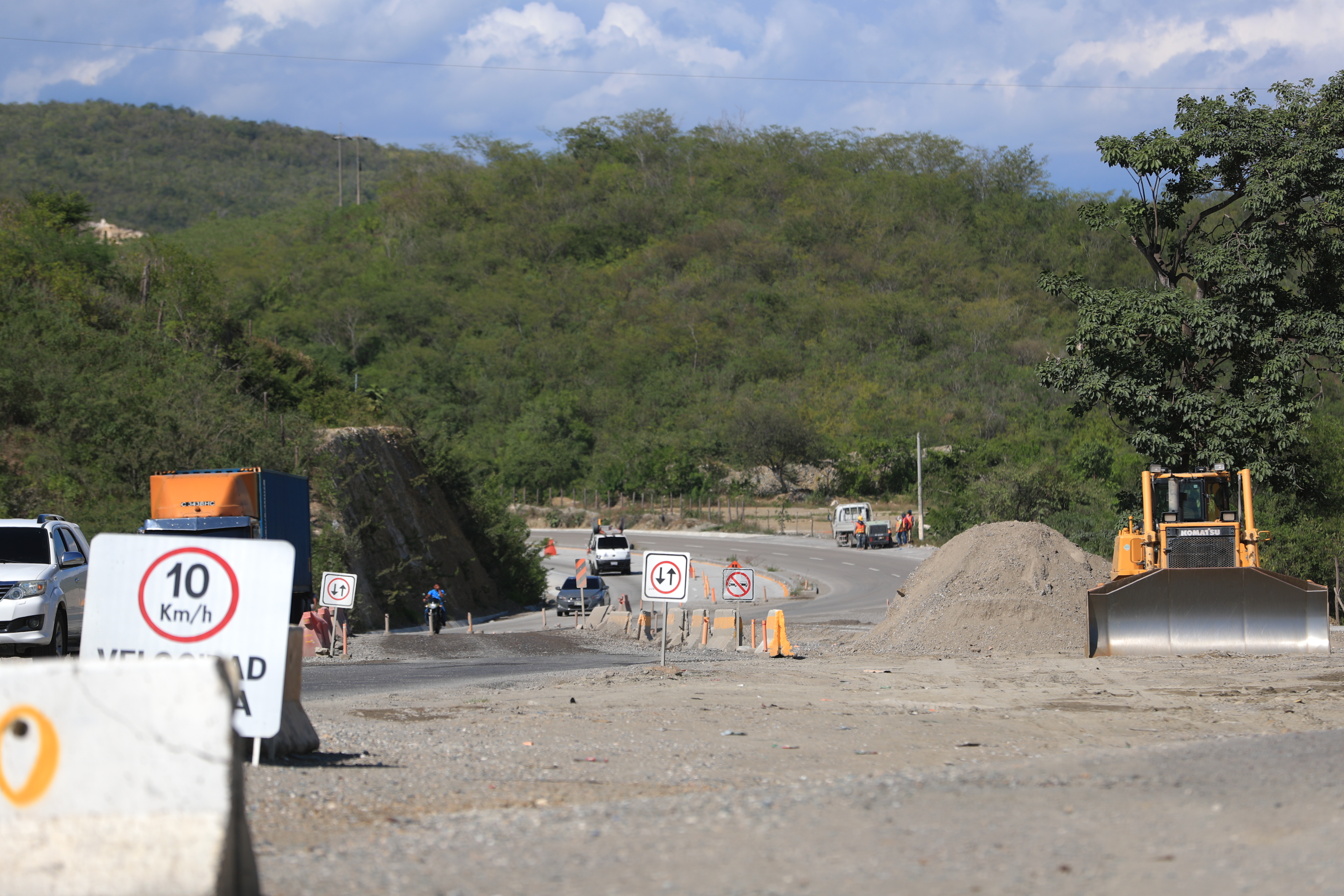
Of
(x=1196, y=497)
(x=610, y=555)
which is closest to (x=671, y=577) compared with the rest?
(x=1196, y=497)

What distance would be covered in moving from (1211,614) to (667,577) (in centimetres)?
872

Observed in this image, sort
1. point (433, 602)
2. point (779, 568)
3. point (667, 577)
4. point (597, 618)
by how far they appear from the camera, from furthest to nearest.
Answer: point (779, 568) → point (433, 602) → point (597, 618) → point (667, 577)

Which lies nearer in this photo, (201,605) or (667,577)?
(201,605)

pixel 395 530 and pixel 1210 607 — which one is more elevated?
pixel 395 530

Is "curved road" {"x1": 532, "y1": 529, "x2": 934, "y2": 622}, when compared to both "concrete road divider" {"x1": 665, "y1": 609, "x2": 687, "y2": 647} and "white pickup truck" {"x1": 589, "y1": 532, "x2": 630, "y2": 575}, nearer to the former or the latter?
"white pickup truck" {"x1": 589, "y1": 532, "x2": 630, "y2": 575}

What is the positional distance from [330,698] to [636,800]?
27.4ft

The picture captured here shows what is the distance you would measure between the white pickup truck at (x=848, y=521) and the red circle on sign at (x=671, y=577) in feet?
156

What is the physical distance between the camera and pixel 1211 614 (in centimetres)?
1848

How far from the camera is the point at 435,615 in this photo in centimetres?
3158

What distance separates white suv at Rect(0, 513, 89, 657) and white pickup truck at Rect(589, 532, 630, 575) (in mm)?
39945

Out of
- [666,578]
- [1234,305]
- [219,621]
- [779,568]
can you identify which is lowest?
[779,568]

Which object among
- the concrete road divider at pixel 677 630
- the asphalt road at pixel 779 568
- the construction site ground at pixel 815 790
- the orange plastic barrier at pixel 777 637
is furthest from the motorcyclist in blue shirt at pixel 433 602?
the construction site ground at pixel 815 790

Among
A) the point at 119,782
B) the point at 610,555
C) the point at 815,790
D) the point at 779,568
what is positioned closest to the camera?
the point at 119,782

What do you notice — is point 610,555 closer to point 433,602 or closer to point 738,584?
point 433,602
